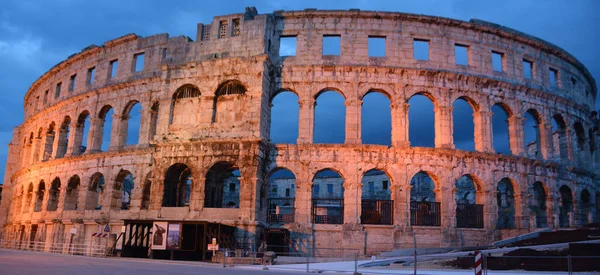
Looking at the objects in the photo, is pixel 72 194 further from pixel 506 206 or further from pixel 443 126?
pixel 506 206

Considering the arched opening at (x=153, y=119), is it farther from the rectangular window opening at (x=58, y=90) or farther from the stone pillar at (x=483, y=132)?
the stone pillar at (x=483, y=132)

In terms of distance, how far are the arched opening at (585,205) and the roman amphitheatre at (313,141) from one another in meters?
0.08

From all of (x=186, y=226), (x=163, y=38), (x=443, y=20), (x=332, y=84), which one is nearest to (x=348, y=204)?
(x=332, y=84)

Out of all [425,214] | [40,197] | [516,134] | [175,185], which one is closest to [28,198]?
[40,197]

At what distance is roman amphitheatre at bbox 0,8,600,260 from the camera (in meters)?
23.9

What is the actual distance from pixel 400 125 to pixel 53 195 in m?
23.6

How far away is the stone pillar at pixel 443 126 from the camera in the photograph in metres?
25.7

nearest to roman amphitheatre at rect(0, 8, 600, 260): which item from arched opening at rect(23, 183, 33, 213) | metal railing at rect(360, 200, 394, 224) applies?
metal railing at rect(360, 200, 394, 224)

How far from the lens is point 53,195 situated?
1282 inches

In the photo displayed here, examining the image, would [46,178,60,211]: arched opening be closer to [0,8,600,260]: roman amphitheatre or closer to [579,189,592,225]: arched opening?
[0,8,600,260]: roman amphitheatre

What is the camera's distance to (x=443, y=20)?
2708cm

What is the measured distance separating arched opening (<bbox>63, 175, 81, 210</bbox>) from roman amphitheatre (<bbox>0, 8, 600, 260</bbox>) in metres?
0.10

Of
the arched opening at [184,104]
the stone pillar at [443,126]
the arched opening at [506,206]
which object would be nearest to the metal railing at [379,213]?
the stone pillar at [443,126]

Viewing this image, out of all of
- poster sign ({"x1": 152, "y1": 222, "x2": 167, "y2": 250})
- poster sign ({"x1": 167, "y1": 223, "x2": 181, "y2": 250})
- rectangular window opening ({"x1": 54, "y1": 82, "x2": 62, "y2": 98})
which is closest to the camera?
poster sign ({"x1": 167, "y1": 223, "x2": 181, "y2": 250})
